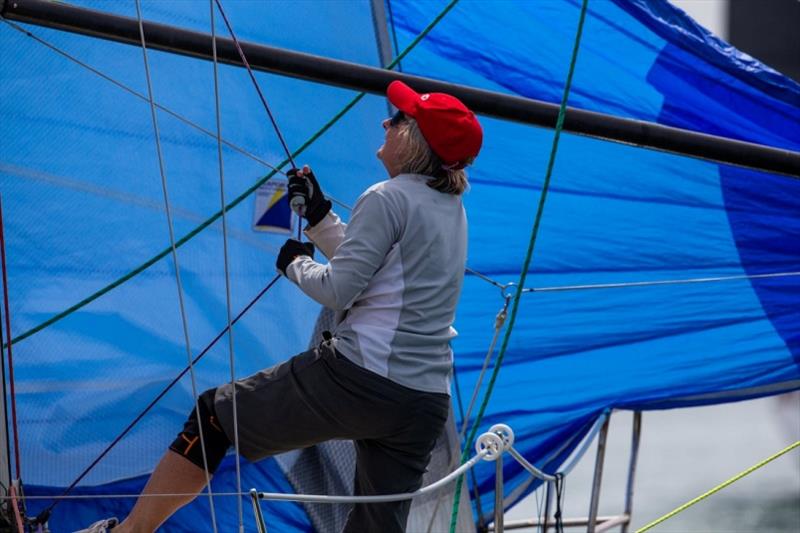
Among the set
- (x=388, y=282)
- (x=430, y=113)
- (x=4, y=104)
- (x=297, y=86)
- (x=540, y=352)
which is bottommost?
(x=388, y=282)

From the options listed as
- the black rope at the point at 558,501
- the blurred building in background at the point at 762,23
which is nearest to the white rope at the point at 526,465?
the black rope at the point at 558,501

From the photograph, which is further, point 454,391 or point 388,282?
point 454,391

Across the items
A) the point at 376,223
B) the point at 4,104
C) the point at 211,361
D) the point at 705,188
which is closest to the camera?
the point at 376,223

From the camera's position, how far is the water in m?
6.17

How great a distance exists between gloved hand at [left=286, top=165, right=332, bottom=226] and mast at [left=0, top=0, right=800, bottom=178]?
1.17ft

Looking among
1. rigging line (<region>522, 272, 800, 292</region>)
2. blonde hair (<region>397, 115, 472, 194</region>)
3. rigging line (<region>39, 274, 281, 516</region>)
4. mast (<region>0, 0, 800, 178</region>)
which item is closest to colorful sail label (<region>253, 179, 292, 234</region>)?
rigging line (<region>39, 274, 281, 516</region>)

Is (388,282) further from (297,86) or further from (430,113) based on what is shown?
(297,86)

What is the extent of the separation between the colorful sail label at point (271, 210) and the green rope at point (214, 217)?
0.03 metres

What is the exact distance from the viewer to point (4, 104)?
311 centimetres

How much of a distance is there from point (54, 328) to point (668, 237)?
1.63 metres

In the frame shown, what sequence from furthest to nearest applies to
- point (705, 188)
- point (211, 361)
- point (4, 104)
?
point (705, 188), point (211, 361), point (4, 104)

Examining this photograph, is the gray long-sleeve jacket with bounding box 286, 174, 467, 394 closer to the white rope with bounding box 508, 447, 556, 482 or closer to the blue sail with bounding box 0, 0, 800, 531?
the white rope with bounding box 508, 447, 556, 482

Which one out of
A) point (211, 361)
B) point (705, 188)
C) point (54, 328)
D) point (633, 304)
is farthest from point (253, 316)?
point (705, 188)

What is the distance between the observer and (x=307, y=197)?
7.52 ft
